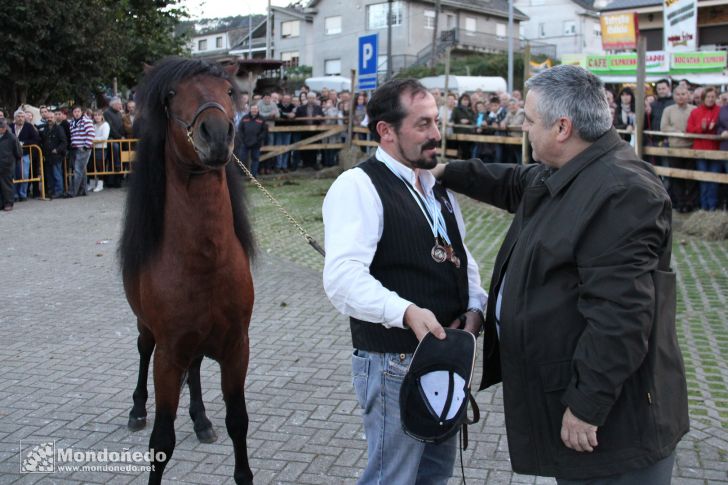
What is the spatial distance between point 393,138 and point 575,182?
749 mm

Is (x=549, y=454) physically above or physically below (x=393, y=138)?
below

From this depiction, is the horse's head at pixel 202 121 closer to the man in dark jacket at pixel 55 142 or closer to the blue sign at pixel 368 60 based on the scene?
the blue sign at pixel 368 60

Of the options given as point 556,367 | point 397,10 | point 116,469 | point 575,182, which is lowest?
point 116,469

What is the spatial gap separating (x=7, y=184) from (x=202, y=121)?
1415cm

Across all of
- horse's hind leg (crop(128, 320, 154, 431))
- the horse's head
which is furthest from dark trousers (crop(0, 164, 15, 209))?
the horse's head

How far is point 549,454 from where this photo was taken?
100 inches

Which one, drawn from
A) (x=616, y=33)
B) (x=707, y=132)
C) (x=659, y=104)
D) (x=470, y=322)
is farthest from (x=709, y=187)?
(x=616, y=33)

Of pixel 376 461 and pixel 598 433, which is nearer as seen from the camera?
pixel 598 433

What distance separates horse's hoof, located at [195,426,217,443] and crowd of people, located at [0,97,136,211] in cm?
1278

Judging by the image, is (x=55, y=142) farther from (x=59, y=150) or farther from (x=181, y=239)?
(x=181, y=239)

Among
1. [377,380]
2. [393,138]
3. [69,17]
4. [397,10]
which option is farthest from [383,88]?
[397,10]

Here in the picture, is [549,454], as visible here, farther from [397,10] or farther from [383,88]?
[397,10]

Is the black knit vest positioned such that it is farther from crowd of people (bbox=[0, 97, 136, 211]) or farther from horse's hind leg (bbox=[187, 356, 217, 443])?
crowd of people (bbox=[0, 97, 136, 211])

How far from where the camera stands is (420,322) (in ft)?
8.38
